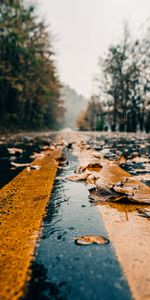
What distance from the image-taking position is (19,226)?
181cm

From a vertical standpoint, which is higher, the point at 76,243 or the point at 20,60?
the point at 20,60

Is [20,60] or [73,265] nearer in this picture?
[73,265]

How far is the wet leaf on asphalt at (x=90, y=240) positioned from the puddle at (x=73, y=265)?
3 centimetres

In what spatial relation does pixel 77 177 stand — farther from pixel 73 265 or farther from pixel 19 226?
pixel 73 265

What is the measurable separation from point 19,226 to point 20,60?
29.6 m

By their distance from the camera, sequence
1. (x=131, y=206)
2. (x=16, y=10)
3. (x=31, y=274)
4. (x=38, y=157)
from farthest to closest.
Result: (x=16, y=10)
(x=38, y=157)
(x=131, y=206)
(x=31, y=274)

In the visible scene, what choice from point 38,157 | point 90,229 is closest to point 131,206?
point 90,229

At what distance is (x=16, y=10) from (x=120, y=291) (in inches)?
1185

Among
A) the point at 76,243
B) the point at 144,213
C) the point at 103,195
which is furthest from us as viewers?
the point at 103,195

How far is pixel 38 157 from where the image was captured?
240 inches

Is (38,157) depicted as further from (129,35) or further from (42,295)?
(129,35)

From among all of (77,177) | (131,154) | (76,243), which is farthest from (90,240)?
(131,154)

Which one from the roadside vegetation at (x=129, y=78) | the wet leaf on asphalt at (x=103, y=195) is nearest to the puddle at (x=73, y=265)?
the wet leaf on asphalt at (x=103, y=195)

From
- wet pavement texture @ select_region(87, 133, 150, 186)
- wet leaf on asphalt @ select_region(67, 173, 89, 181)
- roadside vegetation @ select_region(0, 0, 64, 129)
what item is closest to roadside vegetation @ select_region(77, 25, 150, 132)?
roadside vegetation @ select_region(0, 0, 64, 129)
